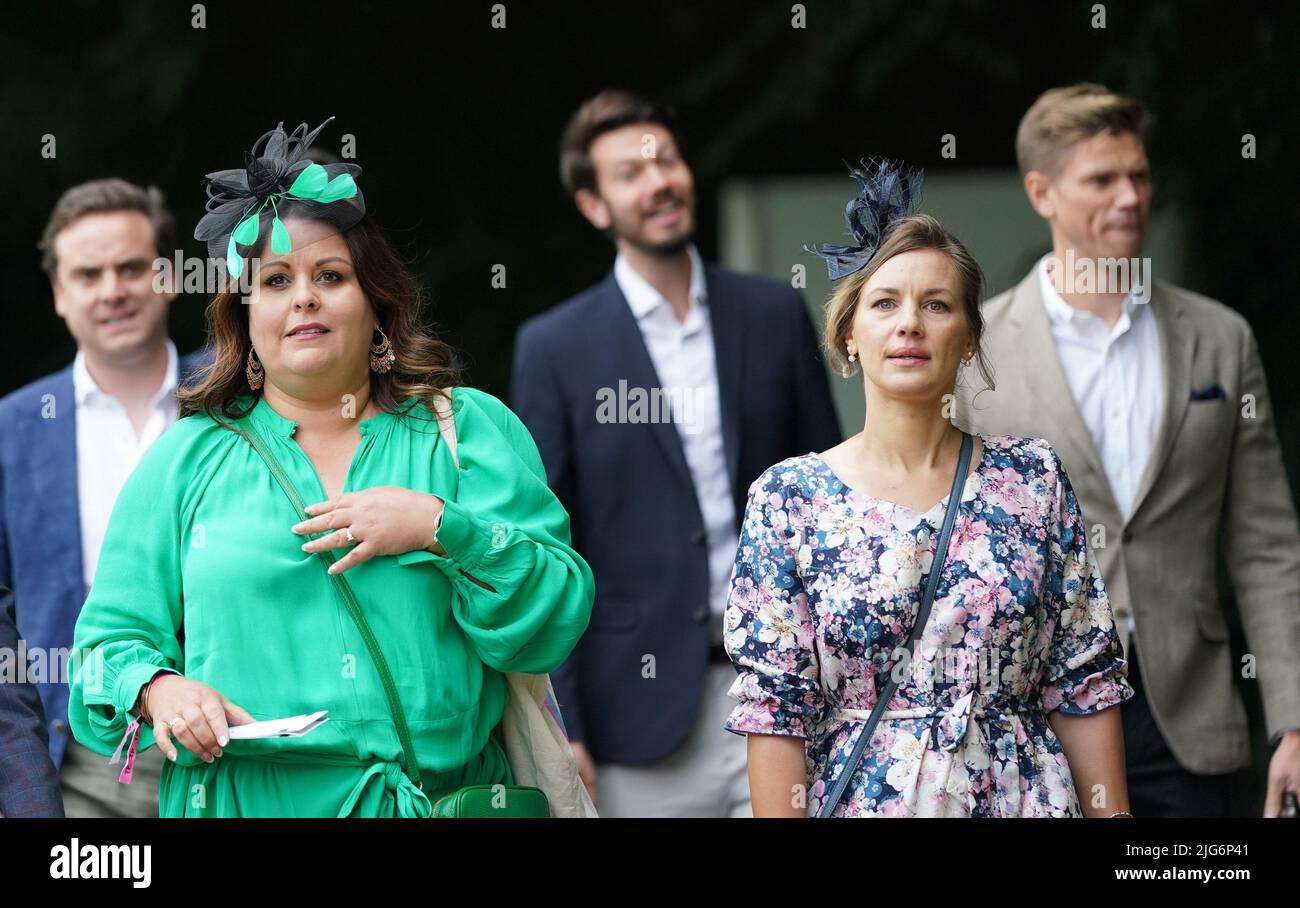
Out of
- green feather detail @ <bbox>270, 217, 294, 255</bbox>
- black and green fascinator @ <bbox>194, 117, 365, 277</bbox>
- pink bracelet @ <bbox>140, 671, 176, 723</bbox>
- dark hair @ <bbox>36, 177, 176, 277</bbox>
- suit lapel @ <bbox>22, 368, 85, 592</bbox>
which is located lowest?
pink bracelet @ <bbox>140, 671, 176, 723</bbox>

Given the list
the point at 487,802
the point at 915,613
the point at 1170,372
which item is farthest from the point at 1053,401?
the point at 487,802

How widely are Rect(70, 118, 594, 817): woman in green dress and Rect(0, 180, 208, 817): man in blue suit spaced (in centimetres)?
106

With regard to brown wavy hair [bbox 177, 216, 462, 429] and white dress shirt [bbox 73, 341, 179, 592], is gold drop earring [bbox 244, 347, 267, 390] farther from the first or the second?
white dress shirt [bbox 73, 341, 179, 592]

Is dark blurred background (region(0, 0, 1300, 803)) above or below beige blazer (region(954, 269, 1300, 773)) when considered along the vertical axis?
above

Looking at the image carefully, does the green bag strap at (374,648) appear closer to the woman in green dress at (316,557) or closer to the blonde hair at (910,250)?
the woman in green dress at (316,557)

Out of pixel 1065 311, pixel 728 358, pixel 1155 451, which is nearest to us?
pixel 1155 451

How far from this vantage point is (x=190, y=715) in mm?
2994

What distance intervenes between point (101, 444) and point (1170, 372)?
2576mm

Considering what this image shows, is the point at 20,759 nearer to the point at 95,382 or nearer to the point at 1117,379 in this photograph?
the point at 95,382

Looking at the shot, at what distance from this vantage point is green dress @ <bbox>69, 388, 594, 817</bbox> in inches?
122

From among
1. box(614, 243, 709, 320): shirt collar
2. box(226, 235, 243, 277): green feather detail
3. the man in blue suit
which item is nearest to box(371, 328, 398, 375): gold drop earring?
box(226, 235, 243, 277): green feather detail

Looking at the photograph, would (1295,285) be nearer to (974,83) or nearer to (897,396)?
(974,83)

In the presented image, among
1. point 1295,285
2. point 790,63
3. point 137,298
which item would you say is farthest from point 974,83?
point 137,298
